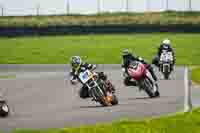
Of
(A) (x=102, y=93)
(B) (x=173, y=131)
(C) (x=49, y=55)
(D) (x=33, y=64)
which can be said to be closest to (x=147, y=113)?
(A) (x=102, y=93)

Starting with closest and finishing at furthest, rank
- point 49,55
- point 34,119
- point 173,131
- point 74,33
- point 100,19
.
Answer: point 173,131, point 34,119, point 49,55, point 74,33, point 100,19

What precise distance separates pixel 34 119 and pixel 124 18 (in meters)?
66.3

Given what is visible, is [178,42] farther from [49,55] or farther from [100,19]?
[100,19]

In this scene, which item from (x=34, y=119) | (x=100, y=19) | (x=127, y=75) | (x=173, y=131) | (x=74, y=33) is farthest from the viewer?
(x=100, y=19)

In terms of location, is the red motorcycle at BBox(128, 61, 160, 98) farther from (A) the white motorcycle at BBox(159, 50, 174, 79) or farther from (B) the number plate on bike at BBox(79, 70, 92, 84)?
(A) the white motorcycle at BBox(159, 50, 174, 79)

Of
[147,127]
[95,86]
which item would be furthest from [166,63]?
[147,127]

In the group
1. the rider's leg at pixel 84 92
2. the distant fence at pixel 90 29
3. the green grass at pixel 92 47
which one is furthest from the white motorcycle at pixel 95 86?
the distant fence at pixel 90 29

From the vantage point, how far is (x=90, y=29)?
2589 inches

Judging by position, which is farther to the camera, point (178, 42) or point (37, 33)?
point (37, 33)

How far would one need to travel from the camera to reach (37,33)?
65312 mm

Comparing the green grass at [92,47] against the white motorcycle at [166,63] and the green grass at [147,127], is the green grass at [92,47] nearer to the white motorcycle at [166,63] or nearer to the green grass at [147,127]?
the white motorcycle at [166,63]

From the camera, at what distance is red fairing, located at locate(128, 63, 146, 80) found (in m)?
21.4

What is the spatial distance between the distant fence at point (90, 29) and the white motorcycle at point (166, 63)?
3186 centimetres

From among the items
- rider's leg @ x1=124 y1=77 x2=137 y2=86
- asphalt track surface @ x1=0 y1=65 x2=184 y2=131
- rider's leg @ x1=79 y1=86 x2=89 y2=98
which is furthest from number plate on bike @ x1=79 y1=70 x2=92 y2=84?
rider's leg @ x1=124 y1=77 x2=137 y2=86
